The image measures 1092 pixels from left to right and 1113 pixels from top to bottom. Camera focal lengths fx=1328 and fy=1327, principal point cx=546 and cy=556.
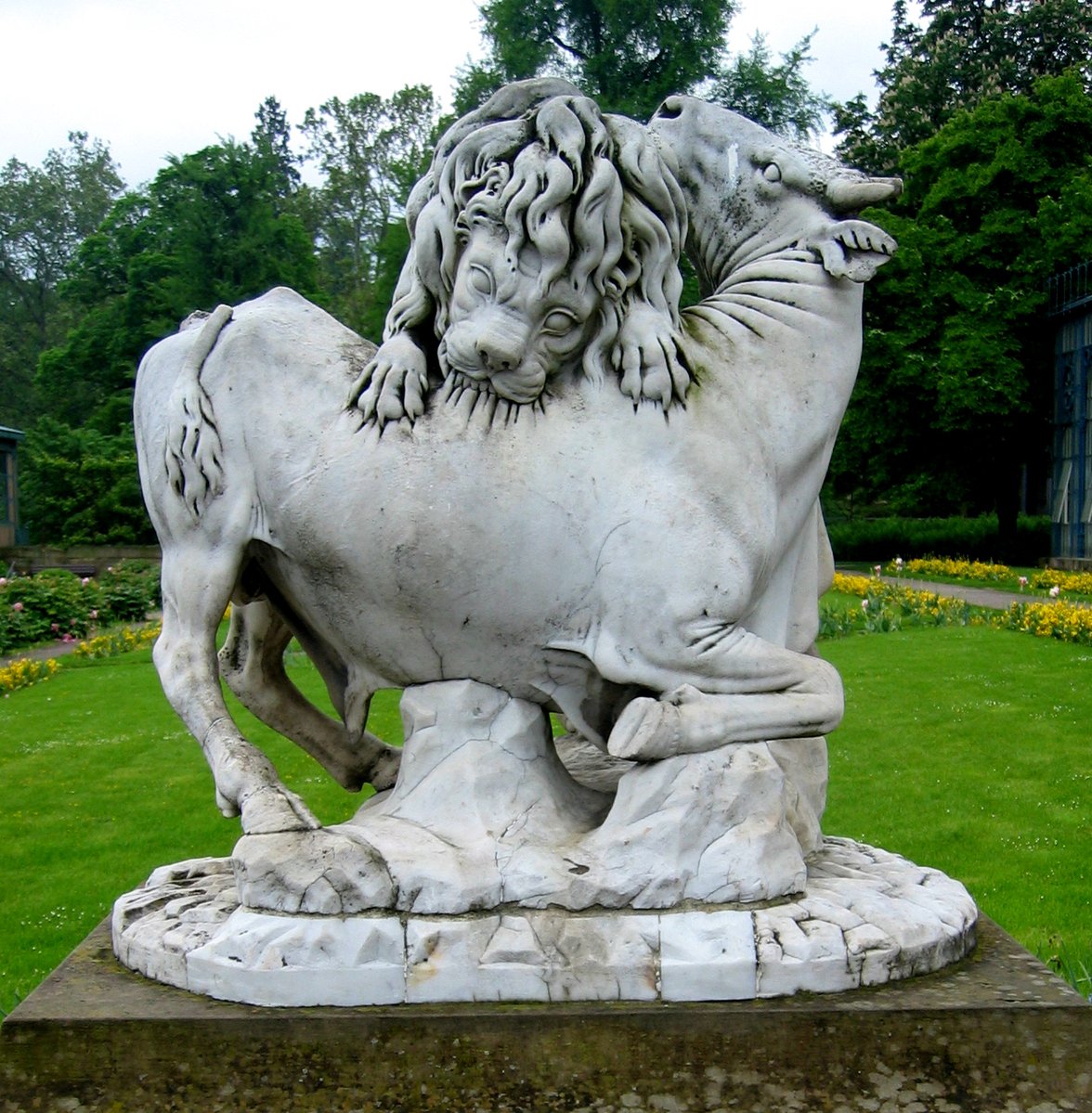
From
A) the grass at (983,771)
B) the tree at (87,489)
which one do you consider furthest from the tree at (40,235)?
the grass at (983,771)

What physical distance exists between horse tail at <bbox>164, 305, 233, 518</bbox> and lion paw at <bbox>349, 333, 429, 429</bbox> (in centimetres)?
34

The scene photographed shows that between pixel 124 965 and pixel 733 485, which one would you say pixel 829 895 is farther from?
pixel 124 965

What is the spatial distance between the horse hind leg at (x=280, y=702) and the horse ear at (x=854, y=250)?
1.58m

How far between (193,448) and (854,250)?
5.20 ft

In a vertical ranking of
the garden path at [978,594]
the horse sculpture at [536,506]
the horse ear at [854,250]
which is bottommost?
the garden path at [978,594]

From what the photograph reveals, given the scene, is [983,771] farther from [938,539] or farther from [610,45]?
[610,45]

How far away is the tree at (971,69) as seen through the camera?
2833 cm

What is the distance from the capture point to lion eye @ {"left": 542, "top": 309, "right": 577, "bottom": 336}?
2793 millimetres

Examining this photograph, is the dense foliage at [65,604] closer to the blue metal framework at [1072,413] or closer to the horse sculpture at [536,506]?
the horse sculpture at [536,506]

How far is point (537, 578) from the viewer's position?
9.20ft

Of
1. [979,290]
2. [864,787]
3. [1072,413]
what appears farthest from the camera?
[979,290]

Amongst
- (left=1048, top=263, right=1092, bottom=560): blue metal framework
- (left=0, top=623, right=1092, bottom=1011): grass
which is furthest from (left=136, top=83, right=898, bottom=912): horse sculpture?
(left=1048, top=263, right=1092, bottom=560): blue metal framework

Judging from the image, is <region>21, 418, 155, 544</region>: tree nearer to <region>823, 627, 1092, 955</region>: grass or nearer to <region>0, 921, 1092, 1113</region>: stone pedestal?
<region>823, 627, 1092, 955</region>: grass

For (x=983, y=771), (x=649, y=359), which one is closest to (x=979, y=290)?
(x=983, y=771)
